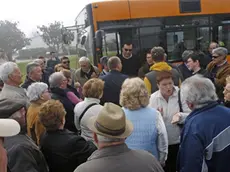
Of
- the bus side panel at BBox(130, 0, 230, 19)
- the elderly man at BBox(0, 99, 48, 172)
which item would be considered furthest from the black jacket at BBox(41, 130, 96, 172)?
the bus side panel at BBox(130, 0, 230, 19)

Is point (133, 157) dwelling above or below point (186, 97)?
below

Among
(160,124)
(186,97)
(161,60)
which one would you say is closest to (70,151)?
(160,124)

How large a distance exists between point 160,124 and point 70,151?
3.30ft

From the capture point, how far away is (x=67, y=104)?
421 centimetres

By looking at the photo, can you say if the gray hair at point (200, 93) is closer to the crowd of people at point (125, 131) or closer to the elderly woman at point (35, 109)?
A: the crowd of people at point (125, 131)

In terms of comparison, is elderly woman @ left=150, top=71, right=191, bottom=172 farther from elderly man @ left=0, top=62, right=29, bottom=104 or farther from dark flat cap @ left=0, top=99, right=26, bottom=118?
elderly man @ left=0, top=62, right=29, bottom=104

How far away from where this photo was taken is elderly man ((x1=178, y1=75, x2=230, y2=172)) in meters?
2.51

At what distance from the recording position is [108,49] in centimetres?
838

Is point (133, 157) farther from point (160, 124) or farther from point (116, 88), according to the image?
point (116, 88)

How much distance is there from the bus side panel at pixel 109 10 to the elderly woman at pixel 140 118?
18.5ft

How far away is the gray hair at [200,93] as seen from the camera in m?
2.61

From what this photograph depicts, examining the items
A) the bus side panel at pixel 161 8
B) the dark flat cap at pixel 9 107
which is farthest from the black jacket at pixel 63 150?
the bus side panel at pixel 161 8

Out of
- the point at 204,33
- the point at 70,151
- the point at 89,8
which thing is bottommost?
the point at 70,151

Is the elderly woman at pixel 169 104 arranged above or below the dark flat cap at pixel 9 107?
below
